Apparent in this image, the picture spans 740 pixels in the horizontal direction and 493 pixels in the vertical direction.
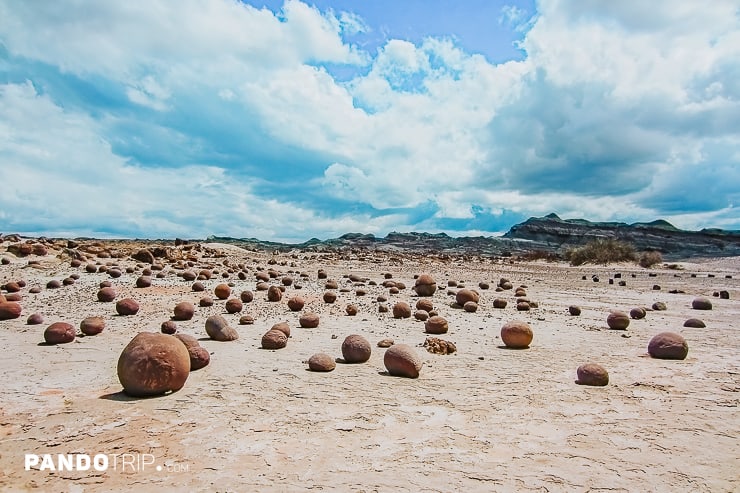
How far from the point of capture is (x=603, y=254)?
36312mm

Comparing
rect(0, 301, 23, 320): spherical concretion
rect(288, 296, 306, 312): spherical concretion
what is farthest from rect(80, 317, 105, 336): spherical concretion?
rect(288, 296, 306, 312): spherical concretion

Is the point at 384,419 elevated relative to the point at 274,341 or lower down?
lower down

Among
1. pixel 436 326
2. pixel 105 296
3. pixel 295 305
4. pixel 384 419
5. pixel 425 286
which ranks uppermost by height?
pixel 425 286

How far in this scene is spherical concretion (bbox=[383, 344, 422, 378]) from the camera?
19.3ft

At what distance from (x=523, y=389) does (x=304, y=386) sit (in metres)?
2.49

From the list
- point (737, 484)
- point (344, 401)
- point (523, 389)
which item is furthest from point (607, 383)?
point (344, 401)

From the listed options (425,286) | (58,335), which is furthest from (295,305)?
(58,335)

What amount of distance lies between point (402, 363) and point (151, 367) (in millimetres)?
2829

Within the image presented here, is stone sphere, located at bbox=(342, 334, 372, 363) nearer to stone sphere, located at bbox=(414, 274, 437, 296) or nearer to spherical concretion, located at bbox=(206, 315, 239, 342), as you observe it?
spherical concretion, located at bbox=(206, 315, 239, 342)

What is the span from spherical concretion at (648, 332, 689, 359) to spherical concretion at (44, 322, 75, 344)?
28.7 ft

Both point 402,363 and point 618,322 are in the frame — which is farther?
point 618,322

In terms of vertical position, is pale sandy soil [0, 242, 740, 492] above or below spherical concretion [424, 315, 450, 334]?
below

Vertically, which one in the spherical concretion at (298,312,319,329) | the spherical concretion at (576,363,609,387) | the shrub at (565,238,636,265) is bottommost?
the spherical concretion at (576,363,609,387)

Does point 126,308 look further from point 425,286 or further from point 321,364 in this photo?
point 425,286
